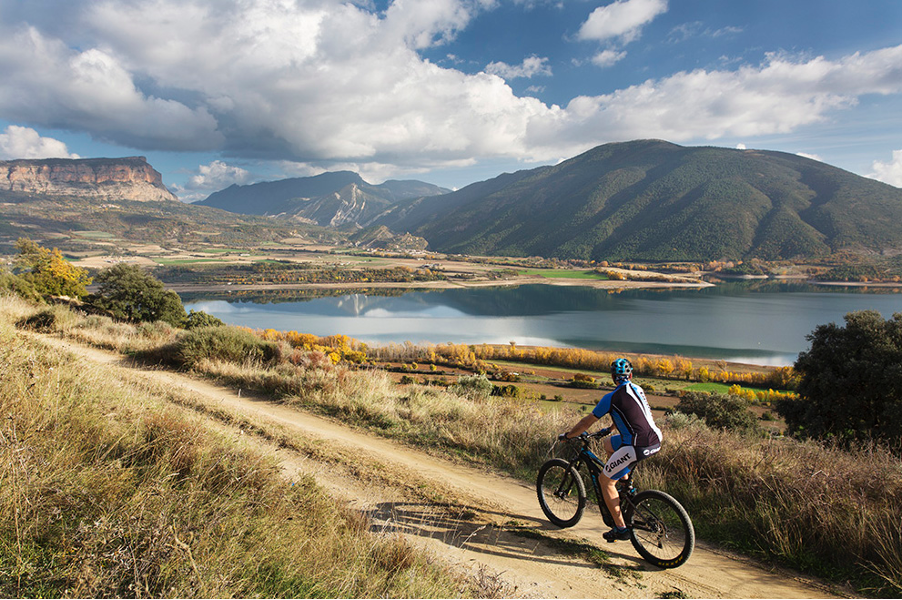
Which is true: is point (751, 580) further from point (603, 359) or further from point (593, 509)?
point (603, 359)

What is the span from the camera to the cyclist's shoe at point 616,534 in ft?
11.3

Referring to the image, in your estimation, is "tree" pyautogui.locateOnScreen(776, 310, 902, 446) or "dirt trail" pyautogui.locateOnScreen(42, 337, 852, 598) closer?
"dirt trail" pyautogui.locateOnScreen(42, 337, 852, 598)

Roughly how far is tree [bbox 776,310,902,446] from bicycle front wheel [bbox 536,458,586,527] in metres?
13.7

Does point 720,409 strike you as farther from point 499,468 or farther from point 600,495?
point 600,495

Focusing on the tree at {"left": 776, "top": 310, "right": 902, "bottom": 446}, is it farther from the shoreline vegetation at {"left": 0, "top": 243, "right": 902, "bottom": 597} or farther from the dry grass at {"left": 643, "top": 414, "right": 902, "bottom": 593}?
the shoreline vegetation at {"left": 0, "top": 243, "right": 902, "bottom": 597}

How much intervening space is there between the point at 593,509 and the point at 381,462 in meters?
2.34

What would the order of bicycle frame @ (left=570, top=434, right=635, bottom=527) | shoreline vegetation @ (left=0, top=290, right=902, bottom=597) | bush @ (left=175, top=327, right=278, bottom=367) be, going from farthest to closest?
bush @ (left=175, top=327, right=278, bottom=367)
bicycle frame @ (left=570, top=434, right=635, bottom=527)
shoreline vegetation @ (left=0, top=290, right=902, bottom=597)

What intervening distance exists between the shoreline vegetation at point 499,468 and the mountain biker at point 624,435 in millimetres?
1020

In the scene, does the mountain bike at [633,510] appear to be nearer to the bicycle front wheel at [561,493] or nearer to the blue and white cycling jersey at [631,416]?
the bicycle front wheel at [561,493]

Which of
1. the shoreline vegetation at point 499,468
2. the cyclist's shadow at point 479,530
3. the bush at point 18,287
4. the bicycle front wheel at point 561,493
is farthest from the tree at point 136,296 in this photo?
the bicycle front wheel at point 561,493

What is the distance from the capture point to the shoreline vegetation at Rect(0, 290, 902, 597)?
2402mm

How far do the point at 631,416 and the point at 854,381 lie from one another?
16.1 meters

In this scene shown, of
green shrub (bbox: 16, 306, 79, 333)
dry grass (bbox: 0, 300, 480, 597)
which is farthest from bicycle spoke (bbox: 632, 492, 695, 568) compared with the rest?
green shrub (bbox: 16, 306, 79, 333)

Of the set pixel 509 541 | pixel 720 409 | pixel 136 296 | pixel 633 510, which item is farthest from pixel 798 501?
pixel 136 296
